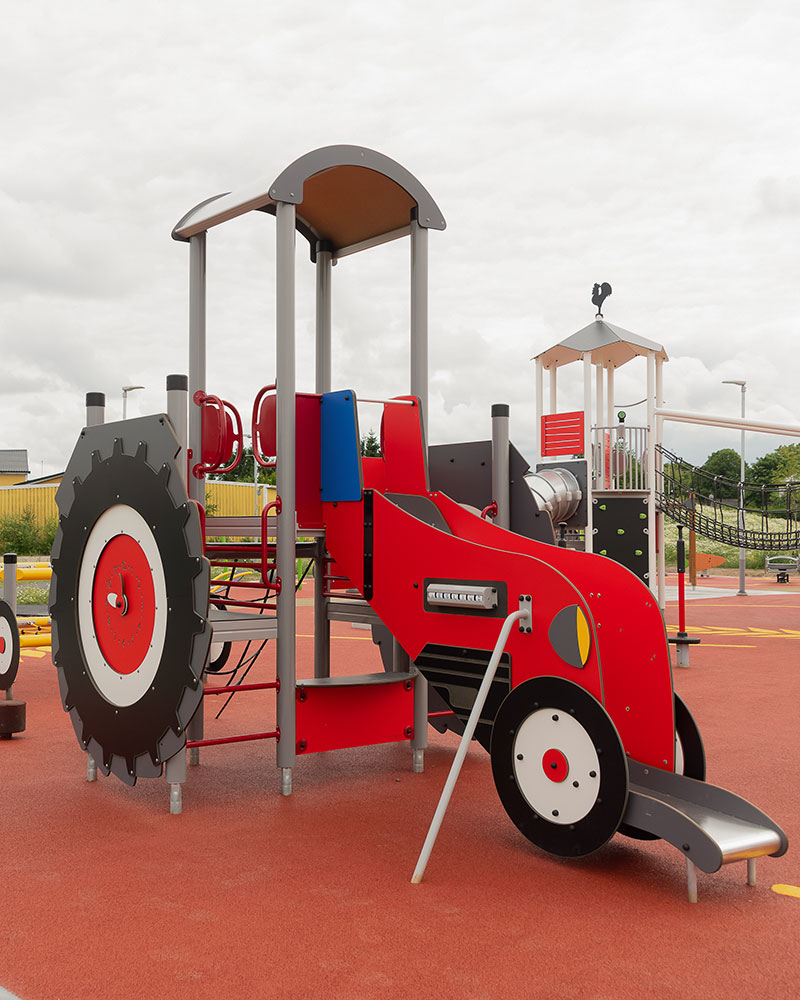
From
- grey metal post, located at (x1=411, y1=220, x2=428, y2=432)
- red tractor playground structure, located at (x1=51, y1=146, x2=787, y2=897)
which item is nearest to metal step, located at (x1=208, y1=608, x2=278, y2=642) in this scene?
red tractor playground structure, located at (x1=51, y1=146, x2=787, y2=897)

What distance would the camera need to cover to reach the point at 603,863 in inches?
161

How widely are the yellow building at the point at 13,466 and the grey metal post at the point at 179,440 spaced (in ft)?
207

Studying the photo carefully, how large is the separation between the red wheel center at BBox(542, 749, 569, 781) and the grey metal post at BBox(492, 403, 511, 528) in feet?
8.22

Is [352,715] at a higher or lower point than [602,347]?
lower

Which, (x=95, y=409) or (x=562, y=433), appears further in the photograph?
(x=562, y=433)

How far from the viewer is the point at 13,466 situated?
6650cm

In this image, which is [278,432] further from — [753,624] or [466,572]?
[753,624]

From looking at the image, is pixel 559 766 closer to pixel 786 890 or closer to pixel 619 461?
pixel 786 890

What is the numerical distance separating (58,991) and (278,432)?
304 centimetres

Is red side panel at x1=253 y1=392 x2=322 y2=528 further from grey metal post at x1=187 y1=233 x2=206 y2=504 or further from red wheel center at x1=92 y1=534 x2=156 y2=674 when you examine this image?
red wheel center at x1=92 y1=534 x2=156 y2=674

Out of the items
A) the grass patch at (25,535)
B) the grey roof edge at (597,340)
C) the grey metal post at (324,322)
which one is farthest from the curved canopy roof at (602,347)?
the grass patch at (25,535)

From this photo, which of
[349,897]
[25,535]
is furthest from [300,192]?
[25,535]

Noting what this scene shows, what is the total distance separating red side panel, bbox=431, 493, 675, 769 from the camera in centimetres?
412

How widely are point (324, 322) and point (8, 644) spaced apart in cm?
363
